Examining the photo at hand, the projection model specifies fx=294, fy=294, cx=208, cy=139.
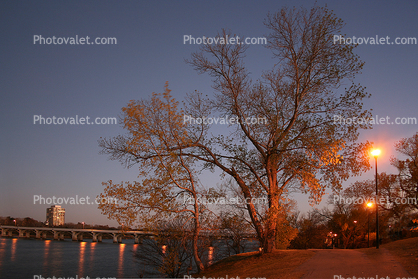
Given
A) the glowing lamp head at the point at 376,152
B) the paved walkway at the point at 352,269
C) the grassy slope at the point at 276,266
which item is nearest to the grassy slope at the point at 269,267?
the grassy slope at the point at 276,266

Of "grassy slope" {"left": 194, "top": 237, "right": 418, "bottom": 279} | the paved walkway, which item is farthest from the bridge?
the paved walkway

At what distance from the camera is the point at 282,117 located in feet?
52.7

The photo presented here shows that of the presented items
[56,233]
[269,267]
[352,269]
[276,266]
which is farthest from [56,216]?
[352,269]

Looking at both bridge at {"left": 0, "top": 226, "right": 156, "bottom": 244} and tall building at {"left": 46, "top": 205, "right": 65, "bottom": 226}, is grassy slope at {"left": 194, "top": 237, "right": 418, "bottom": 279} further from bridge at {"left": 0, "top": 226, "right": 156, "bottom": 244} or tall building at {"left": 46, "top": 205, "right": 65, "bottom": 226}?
tall building at {"left": 46, "top": 205, "right": 65, "bottom": 226}

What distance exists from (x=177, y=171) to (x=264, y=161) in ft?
17.2

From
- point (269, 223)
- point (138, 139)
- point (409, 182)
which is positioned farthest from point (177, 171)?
point (409, 182)

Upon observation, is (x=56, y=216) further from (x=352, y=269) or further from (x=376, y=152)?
(x=352, y=269)

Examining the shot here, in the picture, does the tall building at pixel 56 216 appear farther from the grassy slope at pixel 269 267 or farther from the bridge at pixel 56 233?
the grassy slope at pixel 269 267

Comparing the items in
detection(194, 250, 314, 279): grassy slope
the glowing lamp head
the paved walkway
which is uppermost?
the glowing lamp head

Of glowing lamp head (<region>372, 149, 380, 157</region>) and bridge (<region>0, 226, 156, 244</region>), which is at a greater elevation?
glowing lamp head (<region>372, 149, 380, 157</region>)

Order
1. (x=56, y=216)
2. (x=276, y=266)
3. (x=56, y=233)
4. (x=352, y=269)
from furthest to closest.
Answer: (x=56, y=216), (x=56, y=233), (x=276, y=266), (x=352, y=269)

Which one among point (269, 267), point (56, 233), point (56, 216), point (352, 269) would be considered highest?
point (352, 269)

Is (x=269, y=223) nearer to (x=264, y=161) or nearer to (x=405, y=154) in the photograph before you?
(x=264, y=161)

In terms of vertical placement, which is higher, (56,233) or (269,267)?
(269,267)
